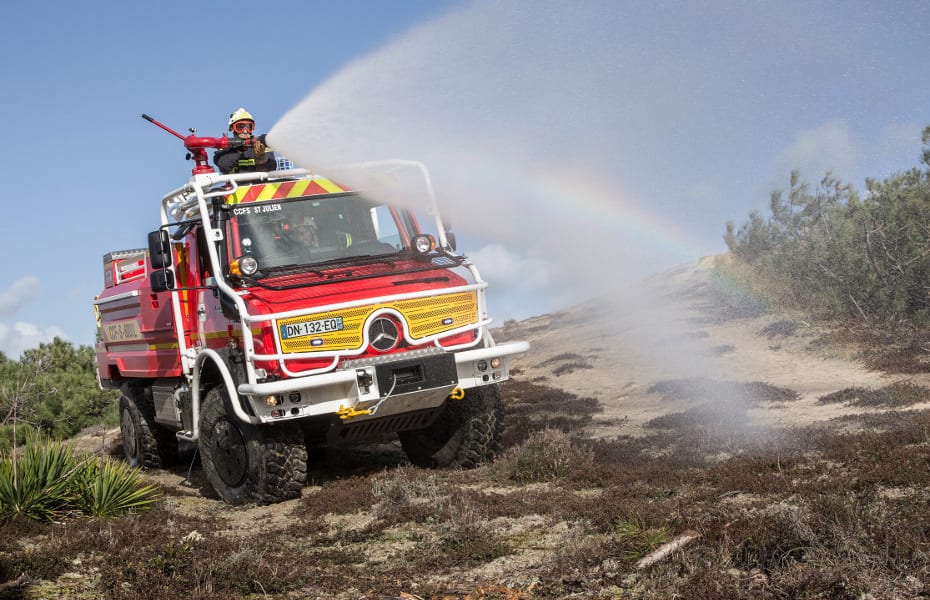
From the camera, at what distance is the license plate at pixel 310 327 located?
26.9 feet

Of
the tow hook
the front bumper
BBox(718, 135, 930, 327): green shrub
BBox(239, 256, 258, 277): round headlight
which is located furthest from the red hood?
BBox(718, 135, 930, 327): green shrub

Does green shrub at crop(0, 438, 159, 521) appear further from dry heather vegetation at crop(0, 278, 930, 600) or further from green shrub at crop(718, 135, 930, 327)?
green shrub at crop(718, 135, 930, 327)

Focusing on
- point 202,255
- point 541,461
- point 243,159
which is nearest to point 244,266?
point 202,255

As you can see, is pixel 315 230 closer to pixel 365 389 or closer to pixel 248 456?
pixel 365 389

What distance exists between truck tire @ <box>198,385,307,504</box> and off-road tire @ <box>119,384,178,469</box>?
136 inches

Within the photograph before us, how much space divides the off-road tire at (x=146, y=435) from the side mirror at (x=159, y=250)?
364 cm

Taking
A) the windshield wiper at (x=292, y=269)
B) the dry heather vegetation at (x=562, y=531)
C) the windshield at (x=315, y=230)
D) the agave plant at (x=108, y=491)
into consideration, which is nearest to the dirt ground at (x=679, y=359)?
the dry heather vegetation at (x=562, y=531)

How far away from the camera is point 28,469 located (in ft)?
26.5

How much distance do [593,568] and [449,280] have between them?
4171 millimetres

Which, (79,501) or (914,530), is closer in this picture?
(914,530)

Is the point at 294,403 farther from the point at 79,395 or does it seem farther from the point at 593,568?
the point at 79,395

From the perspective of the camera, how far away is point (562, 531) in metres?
6.67

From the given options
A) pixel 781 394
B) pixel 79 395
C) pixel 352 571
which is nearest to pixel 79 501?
pixel 352 571

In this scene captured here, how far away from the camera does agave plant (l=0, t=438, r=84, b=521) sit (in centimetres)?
788
